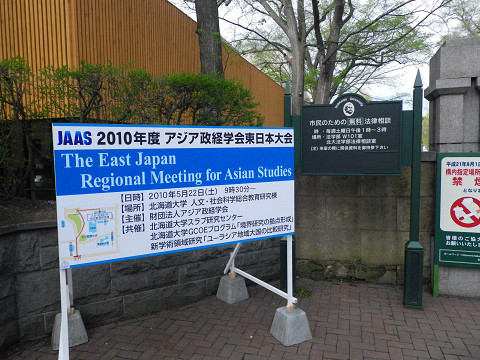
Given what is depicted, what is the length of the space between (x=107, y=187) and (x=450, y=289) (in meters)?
4.37

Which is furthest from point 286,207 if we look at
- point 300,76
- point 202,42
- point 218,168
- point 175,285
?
point 300,76

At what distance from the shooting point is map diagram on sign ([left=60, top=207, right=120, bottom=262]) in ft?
8.67

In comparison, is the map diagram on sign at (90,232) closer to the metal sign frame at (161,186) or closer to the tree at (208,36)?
the metal sign frame at (161,186)

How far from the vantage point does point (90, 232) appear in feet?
8.92

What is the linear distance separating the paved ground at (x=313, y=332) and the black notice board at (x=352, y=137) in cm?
166

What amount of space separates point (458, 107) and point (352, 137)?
57.3 inches

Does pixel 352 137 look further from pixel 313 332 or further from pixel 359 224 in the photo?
pixel 313 332

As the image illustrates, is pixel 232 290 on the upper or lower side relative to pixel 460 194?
lower

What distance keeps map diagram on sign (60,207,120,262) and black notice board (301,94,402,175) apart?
2861mm

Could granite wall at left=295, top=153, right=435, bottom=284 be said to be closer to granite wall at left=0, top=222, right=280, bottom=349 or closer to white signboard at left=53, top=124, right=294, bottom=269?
granite wall at left=0, top=222, right=280, bottom=349

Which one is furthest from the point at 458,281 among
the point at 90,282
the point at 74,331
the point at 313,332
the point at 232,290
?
the point at 74,331

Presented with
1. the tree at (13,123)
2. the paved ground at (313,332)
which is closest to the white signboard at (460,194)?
the paved ground at (313,332)

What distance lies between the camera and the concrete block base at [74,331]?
353 cm

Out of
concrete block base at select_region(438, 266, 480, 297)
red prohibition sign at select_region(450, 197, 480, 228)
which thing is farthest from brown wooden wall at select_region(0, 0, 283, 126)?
concrete block base at select_region(438, 266, 480, 297)
